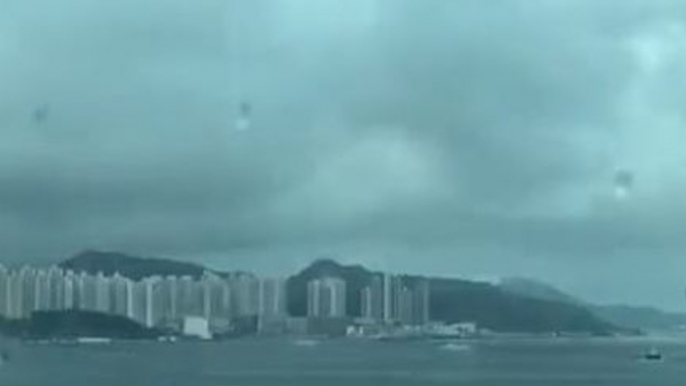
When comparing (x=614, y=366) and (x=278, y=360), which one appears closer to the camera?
(x=614, y=366)

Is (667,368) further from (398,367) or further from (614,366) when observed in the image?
(398,367)

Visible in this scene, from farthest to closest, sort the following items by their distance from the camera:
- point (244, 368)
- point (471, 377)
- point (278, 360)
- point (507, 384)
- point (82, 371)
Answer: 1. point (278, 360)
2. point (244, 368)
3. point (82, 371)
4. point (471, 377)
5. point (507, 384)

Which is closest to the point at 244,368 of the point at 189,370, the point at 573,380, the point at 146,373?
the point at 189,370

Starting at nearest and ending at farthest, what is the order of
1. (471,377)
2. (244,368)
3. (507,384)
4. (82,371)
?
(507,384) < (471,377) < (82,371) < (244,368)

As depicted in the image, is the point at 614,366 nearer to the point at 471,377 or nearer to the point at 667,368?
the point at 667,368

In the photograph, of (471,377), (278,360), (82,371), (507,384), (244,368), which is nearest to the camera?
(507,384)

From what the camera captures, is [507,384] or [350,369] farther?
[350,369]

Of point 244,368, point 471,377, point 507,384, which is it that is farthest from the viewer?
point 244,368

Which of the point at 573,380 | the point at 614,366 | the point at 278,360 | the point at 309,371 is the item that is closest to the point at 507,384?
the point at 573,380

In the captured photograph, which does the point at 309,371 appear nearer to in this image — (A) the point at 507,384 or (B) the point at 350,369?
(B) the point at 350,369
